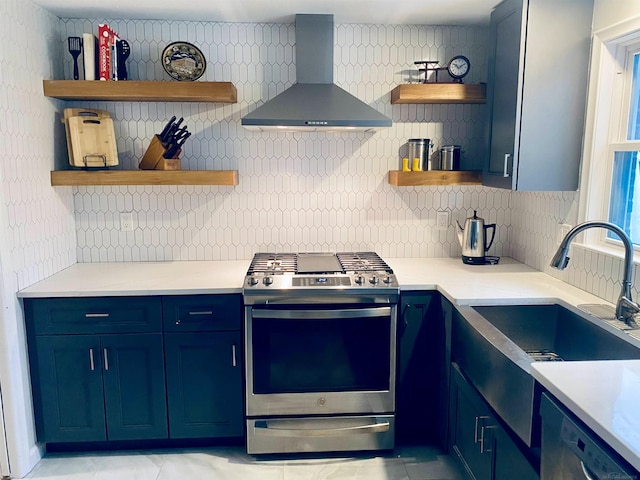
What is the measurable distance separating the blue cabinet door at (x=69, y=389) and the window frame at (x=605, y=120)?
260 cm

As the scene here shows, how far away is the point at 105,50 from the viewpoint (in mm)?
2824

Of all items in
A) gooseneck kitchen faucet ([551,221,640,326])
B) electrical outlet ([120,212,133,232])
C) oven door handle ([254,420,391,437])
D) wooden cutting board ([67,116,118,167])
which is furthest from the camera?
electrical outlet ([120,212,133,232])

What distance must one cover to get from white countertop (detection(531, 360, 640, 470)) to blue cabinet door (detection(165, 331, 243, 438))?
5.27 ft

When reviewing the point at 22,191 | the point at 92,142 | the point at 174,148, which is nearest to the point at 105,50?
the point at 92,142

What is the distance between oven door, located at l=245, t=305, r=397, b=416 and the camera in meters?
2.64

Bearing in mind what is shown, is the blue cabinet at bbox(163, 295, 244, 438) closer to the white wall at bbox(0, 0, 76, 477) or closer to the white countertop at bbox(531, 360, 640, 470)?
the white wall at bbox(0, 0, 76, 477)

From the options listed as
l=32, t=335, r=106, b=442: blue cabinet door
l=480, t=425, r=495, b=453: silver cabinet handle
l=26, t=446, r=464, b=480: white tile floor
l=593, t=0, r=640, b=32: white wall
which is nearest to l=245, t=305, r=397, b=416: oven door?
l=26, t=446, r=464, b=480: white tile floor

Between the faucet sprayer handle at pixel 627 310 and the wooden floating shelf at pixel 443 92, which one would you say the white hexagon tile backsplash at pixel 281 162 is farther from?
the faucet sprayer handle at pixel 627 310

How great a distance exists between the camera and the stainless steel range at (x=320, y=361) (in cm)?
261

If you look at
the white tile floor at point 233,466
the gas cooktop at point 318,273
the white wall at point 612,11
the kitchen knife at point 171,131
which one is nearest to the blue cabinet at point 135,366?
the white tile floor at point 233,466

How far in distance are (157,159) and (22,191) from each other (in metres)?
0.73

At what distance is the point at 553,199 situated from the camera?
9.39 ft

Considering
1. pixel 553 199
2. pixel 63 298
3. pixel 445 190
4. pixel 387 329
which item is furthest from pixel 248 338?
pixel 553 199

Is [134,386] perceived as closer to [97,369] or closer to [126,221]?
[97,369]
